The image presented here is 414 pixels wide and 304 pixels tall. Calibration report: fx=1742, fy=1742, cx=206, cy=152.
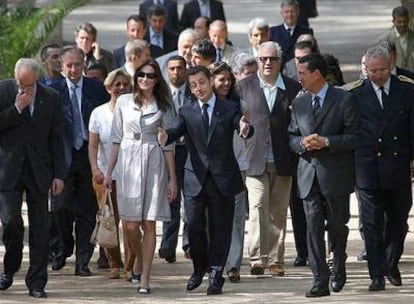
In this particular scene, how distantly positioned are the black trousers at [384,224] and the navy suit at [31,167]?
2.59m

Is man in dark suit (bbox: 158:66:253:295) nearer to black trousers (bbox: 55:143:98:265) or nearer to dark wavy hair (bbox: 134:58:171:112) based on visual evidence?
dark wavy hair (bbox: 134:58:171:112)

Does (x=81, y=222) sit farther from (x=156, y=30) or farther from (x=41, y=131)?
(x=156, y=30)

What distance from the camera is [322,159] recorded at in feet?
46.3

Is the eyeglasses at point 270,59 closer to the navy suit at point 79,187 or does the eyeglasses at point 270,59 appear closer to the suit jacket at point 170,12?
the navy suit at point 79,187

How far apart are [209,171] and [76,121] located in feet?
6.28

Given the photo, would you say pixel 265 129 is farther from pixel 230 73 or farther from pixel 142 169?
pixel 142 169

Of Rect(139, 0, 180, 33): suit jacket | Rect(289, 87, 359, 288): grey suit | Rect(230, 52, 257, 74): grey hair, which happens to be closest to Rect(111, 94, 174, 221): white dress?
Rect(289, 87, 359, 288): grey suit

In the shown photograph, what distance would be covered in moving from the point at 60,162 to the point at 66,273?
1623mm

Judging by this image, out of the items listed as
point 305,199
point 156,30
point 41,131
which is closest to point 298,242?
point 305,199

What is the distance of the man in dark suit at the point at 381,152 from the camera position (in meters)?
14.6

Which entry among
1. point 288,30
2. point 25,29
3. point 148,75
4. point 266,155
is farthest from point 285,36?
point 148,75

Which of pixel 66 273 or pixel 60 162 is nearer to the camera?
pixel 60 162

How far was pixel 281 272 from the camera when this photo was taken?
15617 millimetres

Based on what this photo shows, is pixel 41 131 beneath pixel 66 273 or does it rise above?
above
